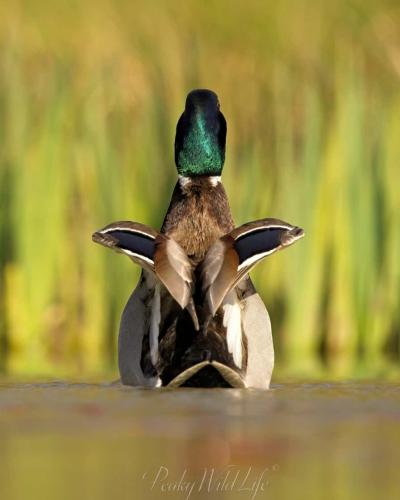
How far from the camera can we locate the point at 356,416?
19.1 feet

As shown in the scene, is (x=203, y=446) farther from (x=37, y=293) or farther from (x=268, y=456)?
(x=37, y=293)

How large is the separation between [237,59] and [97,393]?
921cm

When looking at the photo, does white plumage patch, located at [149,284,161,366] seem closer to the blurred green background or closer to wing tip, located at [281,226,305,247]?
wing tip, located at [281,226,305,247]

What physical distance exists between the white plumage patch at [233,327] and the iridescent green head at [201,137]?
1376 millimetres

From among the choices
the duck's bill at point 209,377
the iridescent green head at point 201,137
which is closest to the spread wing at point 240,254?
the duck's bill at point 209,377

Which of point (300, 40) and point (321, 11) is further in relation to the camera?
point (321, 11)

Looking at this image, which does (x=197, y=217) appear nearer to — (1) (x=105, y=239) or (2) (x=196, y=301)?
(2) (x=196, y=301)

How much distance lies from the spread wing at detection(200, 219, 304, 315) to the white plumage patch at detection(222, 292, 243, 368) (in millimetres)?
332

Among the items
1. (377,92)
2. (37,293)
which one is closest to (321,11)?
(377,92)

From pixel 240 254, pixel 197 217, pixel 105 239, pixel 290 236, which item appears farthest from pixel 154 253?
pixel 197 217

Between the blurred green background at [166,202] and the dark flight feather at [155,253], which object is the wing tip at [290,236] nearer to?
the dark flight feather at [155,253]

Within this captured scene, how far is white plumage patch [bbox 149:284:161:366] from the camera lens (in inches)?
258

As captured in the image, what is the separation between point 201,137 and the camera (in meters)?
7.89

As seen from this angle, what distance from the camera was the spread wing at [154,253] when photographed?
611cm
